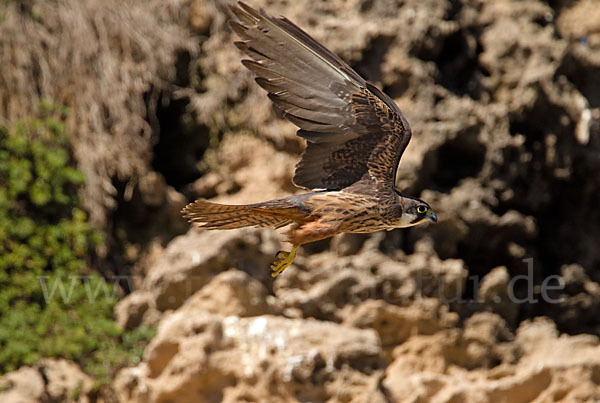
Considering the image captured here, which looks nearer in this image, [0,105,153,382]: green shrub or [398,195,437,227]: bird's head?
[398,195,437,227]: bird's head

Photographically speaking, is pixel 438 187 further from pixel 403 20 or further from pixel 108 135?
pixel 108 135

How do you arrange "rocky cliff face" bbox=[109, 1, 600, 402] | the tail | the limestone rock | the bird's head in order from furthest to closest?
"rocky cliff face" bbox=[109, 1, 600, 402]
the limestone rock
the bird's head
the tail

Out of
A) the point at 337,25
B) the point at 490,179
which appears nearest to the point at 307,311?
the point at 490,179

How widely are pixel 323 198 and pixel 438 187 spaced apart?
6.58ft

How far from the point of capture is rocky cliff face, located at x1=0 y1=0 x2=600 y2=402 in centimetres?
511

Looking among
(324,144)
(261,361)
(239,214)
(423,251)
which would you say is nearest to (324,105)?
(324,144)

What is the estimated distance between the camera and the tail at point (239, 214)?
12.4 ft

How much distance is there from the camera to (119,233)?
6469 millimetres

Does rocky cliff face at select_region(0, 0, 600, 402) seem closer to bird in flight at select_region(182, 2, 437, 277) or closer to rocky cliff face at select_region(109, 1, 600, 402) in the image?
rocky cliff face at select_region(109, 1, 600, 402)

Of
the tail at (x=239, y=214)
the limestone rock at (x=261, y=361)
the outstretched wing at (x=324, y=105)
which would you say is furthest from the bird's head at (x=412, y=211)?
the limestone rock at (x=261, y=361)

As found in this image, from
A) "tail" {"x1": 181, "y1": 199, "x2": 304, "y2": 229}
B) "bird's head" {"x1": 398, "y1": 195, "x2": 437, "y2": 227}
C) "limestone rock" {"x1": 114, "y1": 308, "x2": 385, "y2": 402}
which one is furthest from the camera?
"limestone rock" {"x1": 114, "y1": 308, "x2": 385, "y2": 402}

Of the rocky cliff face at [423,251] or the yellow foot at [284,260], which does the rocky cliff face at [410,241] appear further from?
the yellow foot at [284,260]

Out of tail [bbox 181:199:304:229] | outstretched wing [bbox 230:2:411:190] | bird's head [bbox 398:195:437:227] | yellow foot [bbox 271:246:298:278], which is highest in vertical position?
outstretched wing [bbox 230:2:411:190]

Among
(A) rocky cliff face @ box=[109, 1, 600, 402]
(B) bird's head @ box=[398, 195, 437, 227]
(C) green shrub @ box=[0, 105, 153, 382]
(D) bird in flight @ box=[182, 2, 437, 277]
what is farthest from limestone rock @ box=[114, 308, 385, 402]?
(B) bird's head @ box=[398, 195, 437, 227]
